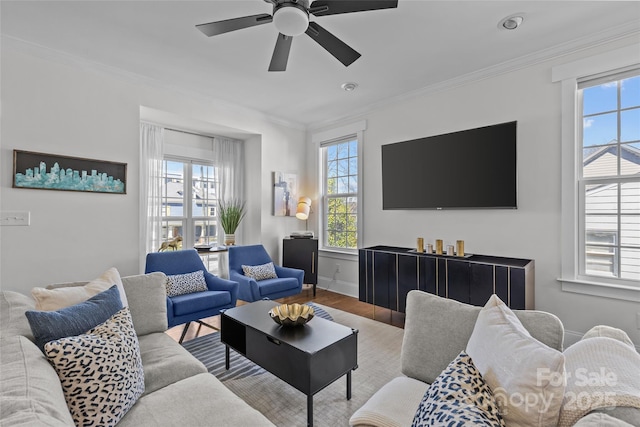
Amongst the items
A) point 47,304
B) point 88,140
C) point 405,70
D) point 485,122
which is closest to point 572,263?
point 485,122

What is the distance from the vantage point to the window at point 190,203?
171 inches

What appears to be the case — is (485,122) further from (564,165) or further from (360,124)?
(360,124)

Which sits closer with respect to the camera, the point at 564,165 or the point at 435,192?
the point at 564,165

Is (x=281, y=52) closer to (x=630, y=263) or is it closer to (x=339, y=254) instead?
(x=339, y=254)

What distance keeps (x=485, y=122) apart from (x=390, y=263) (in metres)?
1.86

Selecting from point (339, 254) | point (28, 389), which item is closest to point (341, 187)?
point (339, 254)

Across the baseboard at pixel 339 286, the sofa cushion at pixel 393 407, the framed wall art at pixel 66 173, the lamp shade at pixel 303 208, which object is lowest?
the baseboard at pixel 339 286

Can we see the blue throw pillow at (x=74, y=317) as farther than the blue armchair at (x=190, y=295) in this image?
No

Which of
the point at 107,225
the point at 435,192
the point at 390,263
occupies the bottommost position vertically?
the point at 390,263

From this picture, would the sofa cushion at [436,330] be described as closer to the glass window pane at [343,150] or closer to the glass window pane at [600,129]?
the glass window pane at [600,129]

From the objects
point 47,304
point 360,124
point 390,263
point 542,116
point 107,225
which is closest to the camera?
point 47,304

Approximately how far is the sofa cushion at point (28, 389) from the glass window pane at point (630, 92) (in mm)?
4008

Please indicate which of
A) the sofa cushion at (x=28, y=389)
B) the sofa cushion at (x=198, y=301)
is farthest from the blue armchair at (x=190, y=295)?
the sofa cushion at (x=28, y=389)

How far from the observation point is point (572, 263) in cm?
272
